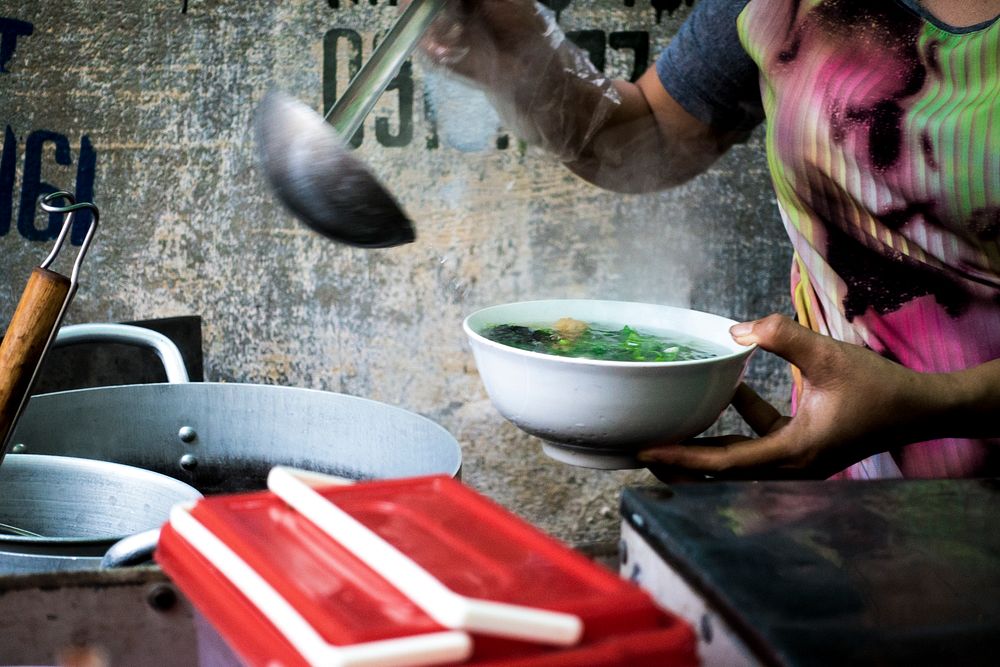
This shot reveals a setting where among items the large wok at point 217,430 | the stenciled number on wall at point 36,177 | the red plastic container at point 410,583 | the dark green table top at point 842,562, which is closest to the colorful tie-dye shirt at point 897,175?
the dark green table top at point 842,562

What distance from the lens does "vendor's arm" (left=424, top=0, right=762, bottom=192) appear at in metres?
1.53

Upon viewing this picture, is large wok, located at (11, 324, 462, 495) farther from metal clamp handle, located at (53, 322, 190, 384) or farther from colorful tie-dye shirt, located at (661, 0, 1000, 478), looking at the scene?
colorful tie-dye shirt, located at (661, 0, 1000, 478)

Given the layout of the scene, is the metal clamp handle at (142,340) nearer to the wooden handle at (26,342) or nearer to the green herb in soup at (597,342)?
the wooden handle at (26,342)

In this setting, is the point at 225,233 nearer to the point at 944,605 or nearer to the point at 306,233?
the point at 306,233

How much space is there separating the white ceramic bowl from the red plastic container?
447 mm

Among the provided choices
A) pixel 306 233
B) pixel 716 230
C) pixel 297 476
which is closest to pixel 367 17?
pixel 306 233

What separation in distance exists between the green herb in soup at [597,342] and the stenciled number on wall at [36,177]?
173 centimetres

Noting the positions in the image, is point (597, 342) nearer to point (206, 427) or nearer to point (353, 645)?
point (206, 427)

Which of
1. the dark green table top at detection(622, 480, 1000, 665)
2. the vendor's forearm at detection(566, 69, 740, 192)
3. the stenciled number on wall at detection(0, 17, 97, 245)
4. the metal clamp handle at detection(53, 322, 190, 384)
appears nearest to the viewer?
the dark green table top at detection(622, 480, 1000, 665)

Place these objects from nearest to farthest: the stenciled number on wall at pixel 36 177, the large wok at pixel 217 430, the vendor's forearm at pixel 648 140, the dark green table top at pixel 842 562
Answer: the dark green table top at pixel 842 562 < the large wok at pixel 217 430 < the vendor's forearm at pixel 648 140 < the stenciled number on wall at pixel 36 177

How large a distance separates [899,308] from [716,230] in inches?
53.1

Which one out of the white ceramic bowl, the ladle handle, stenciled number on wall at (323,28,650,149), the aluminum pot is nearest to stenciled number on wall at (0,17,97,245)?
stenciled number on wall at (323,28,650,149)

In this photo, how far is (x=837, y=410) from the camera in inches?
44.7

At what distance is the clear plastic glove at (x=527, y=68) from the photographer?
1.48 m
